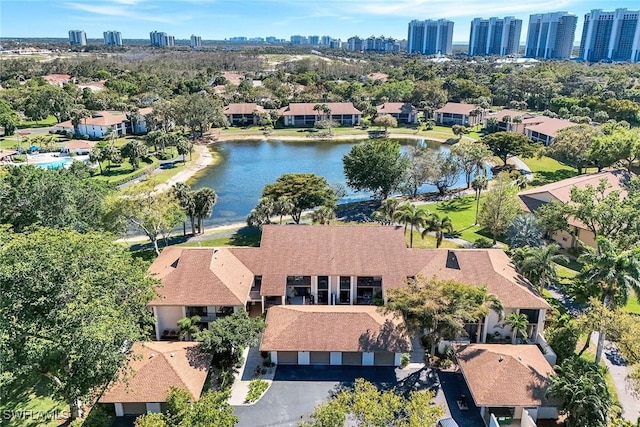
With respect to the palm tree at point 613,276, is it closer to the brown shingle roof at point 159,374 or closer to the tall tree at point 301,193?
the brown shingle roof at point 159,374

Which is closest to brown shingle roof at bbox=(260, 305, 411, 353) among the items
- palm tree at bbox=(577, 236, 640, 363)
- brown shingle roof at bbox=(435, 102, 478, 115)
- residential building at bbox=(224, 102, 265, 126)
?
palm tree at bbox=(577, 236, 640, 363)

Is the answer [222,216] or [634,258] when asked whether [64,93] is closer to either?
[222,216]

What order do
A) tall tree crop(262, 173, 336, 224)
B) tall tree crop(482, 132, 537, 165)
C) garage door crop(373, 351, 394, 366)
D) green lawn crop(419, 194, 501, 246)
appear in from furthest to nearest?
1. tall tree crop(482, 132, 537, 165)
2. green lawn crop(419, 194, 501, 246)
3. tall tree crop(262, 173, 336, 224)
4. garage door crop(373, 351, 394, 366)

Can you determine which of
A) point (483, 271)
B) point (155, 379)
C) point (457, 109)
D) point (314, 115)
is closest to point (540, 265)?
point (483, 271)

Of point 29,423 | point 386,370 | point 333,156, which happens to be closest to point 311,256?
point 386,370

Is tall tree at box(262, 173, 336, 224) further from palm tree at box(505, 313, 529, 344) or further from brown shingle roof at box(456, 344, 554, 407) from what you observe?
brown shingle roof at box(456, 344, 554, 407)

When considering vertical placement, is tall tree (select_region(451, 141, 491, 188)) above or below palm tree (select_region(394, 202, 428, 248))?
above
